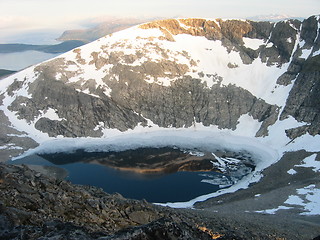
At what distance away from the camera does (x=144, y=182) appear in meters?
87.6

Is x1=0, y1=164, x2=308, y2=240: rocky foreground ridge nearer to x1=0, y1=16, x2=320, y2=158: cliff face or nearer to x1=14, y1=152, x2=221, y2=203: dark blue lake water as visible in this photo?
x1=14, y1=152, x2=221, y2=203: dark blue lake water

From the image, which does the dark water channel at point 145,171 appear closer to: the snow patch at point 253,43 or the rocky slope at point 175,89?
the rocky slope at point 175,89

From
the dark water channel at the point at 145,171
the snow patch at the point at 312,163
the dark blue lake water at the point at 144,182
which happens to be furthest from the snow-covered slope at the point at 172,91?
the dark blue lake water at the point at 144,182

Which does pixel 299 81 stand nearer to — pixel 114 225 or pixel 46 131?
pixel 46 131

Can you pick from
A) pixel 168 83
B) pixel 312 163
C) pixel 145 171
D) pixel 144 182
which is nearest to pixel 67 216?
pixel 144 182

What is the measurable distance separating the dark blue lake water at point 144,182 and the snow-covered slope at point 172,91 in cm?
2170

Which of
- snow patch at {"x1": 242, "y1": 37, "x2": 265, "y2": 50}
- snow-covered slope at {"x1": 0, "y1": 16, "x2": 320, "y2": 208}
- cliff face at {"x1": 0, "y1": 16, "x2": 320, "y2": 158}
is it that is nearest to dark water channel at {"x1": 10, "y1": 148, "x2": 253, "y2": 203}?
snow-covered slope at {"x1": 0, "y1": 16, "x2": 320, "y2": 208}

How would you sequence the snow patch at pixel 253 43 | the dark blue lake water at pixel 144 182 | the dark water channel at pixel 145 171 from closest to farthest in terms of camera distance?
1. the dark blue lake water at pixel 144 182
2. the dark water channel at pixel 145 171
3. the snow patch at pixel 253 43

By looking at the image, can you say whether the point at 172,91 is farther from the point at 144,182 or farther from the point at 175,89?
the point at 144,182

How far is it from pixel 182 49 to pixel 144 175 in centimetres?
7842

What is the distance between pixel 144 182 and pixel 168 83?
60.4 m

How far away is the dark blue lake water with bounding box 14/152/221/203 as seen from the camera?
262 feet

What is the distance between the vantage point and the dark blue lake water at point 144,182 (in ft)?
262

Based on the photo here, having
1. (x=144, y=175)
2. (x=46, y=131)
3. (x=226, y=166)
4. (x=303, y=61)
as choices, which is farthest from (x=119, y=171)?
(x=303, y=61)
